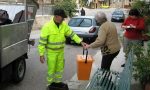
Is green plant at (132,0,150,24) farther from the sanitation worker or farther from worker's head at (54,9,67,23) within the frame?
worker's head at (54,9,67,23)

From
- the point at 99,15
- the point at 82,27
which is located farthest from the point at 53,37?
the point at 82,27

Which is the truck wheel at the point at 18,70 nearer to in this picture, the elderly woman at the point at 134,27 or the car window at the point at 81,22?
A: the elderly woman at the point at 134,27

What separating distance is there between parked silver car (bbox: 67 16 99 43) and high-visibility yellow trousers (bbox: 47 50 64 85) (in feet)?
34.2

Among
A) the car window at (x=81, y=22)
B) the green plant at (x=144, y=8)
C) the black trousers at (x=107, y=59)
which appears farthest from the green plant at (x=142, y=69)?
the car window at (x=81, y=22)

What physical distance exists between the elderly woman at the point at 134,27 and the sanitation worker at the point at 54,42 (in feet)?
8.94

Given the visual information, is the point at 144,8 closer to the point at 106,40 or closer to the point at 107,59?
the point at 107,59

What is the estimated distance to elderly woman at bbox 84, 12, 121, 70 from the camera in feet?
22.3

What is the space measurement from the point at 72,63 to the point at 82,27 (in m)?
6.52

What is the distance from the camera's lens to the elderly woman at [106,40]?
679 cm

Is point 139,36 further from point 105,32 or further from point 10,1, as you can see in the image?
point 10,1

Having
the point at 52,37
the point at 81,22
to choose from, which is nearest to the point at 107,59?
the point at 52,37

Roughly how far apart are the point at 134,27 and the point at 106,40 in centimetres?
262

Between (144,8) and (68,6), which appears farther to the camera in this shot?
(68,6)

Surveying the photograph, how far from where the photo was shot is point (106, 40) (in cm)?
691
